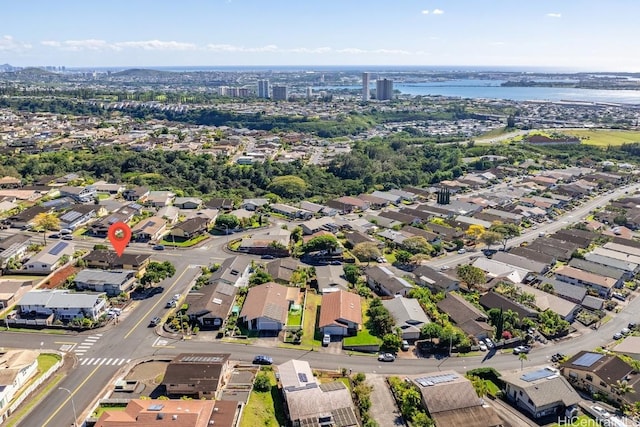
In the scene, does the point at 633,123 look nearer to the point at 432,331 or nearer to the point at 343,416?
the point at 432,331

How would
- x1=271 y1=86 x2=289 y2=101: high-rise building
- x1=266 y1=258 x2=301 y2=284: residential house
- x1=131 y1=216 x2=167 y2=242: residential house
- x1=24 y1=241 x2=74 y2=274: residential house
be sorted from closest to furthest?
x1=266 y1=258 x2=301 y2=284: residential house, x1=24 y1=241 x2=74 y2=274: residential house, x1=131 y1=216 x2=167 y2=242: residential house, x1=271 y1=86 x2=289 y2=101: high-rise building

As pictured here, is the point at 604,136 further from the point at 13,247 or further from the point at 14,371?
the point at 14,371

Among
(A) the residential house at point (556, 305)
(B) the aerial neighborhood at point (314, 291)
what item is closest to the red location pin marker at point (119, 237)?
(B) the aerial neighborhood at point (314, 291)

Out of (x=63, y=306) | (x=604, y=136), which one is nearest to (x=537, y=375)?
(x=63, y=306)

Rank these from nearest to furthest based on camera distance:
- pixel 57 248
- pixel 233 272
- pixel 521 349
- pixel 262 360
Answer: pixel 262 360
pixel 521 349
pixel 233 272
pixel 57 248

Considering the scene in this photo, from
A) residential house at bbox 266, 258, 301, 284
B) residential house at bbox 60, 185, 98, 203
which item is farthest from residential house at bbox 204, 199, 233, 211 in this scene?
residential house at bbox 266, 258, 301, 284

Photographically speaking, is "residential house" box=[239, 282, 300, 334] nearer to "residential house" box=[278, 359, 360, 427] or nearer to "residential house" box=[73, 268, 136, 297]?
"residential house" box=[278, 359, 360, 427]

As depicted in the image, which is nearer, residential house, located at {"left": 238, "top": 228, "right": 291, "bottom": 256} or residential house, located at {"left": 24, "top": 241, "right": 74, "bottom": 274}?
residential house, located at {"left": 24, "top": 241, "right": 74, "bottom": 274}
